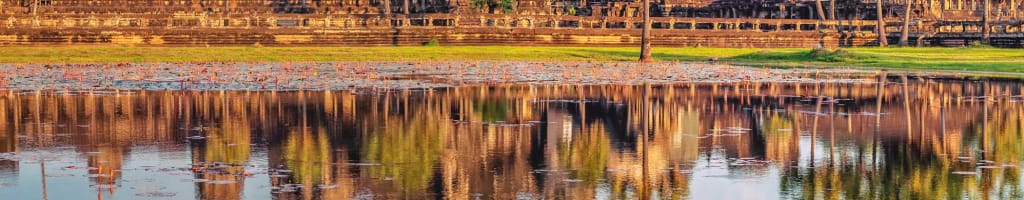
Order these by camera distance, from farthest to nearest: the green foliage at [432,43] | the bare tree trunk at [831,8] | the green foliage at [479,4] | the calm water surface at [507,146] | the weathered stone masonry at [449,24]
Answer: the bare tree trunk at [831,8], the green foliage at [479,4], the green foliage at [432,43], the weathered stone masonry at [449,24], the calm water surface at [507,146]

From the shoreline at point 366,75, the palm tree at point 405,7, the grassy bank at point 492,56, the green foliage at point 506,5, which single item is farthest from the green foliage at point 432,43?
the shoreline at point 366,75

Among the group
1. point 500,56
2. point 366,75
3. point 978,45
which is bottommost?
point 978,45

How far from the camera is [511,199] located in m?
14.7

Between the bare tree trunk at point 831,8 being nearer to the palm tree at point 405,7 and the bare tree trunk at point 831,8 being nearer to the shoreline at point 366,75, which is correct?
the palm tree at point 405,7

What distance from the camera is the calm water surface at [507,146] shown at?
15.6 metres

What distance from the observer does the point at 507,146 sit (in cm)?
1992

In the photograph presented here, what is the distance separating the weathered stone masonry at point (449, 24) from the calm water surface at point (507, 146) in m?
37.9

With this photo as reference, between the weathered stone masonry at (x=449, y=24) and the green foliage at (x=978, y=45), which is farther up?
the weathered stone masonry at (x=449, y=24)

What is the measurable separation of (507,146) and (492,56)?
3886 cm

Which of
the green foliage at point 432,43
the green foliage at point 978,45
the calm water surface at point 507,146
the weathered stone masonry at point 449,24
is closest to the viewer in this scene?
the calm water surface at point 507,146

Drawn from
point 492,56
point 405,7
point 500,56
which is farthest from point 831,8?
point 492,56

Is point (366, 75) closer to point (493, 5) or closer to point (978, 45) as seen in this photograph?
point (978, 45)

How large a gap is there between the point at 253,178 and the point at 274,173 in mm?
533

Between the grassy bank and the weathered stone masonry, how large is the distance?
6851 millimetres
